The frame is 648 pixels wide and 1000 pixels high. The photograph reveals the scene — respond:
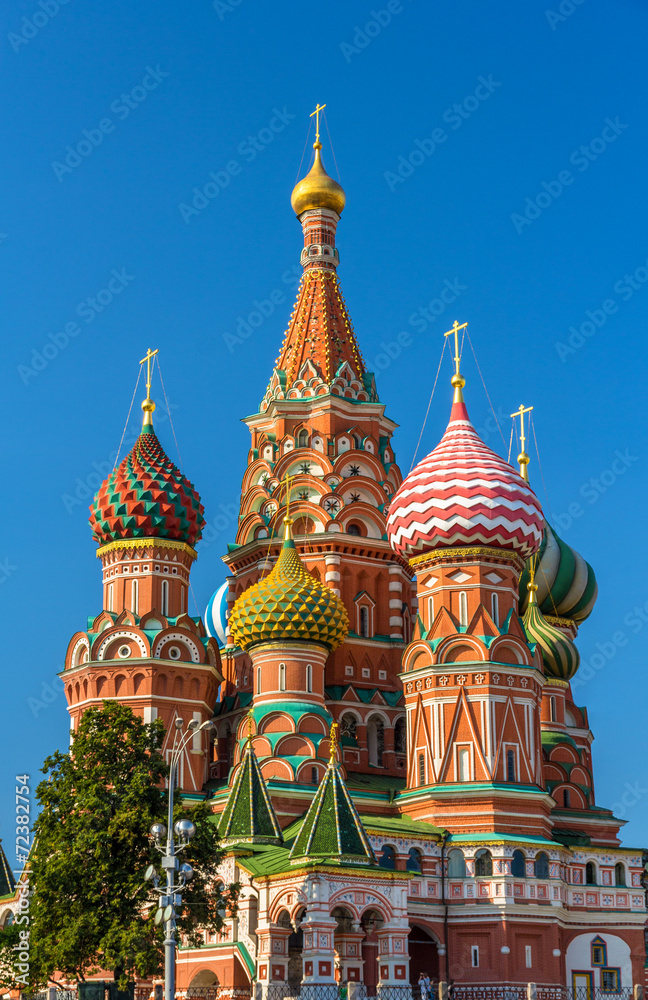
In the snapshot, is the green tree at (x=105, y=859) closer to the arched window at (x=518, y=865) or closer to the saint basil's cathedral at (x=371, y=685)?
the saint basil's cathedral at (x=371, y=685)

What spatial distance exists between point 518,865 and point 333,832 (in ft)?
25.5

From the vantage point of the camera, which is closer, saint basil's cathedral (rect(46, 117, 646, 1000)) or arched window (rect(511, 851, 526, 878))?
saint basil's cathedral (rect(46, 117, 646, 1000))

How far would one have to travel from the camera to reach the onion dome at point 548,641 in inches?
1631

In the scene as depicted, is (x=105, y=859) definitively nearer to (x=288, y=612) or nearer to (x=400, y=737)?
(x=288, y=612)

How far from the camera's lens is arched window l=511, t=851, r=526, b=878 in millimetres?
34709

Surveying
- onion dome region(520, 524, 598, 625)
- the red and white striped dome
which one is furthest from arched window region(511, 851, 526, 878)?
onion dome region(520, 524, 598, 625)

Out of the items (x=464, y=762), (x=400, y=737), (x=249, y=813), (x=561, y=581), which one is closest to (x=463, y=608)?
(x=464, y=762)

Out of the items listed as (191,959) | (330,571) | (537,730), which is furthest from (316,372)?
(191,959)

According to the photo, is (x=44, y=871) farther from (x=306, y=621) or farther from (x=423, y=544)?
(x=423, y=544)

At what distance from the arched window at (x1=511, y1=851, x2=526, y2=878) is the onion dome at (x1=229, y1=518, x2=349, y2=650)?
6.71 meters

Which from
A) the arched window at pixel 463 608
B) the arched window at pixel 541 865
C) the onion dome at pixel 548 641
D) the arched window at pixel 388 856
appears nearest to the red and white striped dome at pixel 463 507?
the arched window at pixel 463 608

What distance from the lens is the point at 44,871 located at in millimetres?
26344

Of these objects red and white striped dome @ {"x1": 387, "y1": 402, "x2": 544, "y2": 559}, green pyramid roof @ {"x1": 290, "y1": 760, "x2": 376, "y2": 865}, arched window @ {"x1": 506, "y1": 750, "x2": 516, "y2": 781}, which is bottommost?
green pyramid roof @ {"x1": 290, "y1": 760, "x2": 376, "y2": 865}

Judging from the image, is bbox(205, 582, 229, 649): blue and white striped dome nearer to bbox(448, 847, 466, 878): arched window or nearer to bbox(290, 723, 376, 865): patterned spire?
bbox(448, 847, 466, 878): arched window
